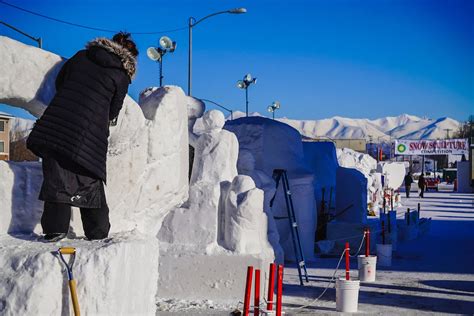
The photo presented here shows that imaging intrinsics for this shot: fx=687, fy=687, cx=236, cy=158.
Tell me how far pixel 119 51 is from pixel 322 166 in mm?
11648

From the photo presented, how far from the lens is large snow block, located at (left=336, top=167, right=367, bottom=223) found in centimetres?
1518

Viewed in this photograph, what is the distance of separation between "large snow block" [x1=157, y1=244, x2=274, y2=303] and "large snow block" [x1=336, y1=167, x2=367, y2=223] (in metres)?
7.39

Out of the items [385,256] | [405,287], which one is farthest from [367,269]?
[385,256]

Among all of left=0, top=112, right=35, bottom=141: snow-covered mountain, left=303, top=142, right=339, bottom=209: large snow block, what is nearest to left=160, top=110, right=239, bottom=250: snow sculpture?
left=303, top=142, right=339, bottom=209: large snow block

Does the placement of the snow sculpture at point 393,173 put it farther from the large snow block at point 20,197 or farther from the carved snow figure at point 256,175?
the large snow block at point 20,197

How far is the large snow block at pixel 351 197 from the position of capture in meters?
15.2

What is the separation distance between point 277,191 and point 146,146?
7167mm

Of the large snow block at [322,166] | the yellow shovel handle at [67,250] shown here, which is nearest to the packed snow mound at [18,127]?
the large snow block at [322,166]

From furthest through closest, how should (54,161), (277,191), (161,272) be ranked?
(277,191) < (161,272) < (54,161)

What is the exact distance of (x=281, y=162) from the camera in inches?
472

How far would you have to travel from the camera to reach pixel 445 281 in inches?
404

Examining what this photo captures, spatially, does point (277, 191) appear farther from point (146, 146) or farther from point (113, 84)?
point (113, 84)

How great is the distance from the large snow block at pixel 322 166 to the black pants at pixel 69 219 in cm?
1057

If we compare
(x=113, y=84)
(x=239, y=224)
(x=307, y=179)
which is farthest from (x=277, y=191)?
(x=113, y=84)
